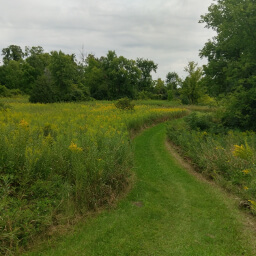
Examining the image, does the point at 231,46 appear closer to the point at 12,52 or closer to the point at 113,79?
the point at 113,79

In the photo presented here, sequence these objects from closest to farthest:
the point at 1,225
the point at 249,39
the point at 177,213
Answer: the point at 1,225, the point at 177,213, the point at 249,39

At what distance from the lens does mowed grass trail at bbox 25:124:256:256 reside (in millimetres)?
4012

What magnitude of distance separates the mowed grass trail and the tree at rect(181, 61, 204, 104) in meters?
35.4

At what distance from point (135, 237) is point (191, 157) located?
229 inches

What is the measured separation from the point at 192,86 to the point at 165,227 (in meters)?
38.6

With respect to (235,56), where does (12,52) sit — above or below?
above

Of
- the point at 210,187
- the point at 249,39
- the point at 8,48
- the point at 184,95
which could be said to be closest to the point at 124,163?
the point at 210,187

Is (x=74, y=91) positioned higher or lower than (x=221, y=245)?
higher

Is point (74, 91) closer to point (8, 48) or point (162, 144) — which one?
point (162, 144)

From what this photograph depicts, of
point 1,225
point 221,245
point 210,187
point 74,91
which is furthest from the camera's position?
point 74,91

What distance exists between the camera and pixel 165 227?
4.78m

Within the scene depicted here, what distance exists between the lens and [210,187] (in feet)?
23.2

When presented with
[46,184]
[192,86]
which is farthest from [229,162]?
[192,86]

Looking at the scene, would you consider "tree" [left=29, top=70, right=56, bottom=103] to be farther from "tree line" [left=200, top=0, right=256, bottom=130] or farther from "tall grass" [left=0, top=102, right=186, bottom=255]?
"tall grass" [left=0, top=102, right=186, bottom=255]
